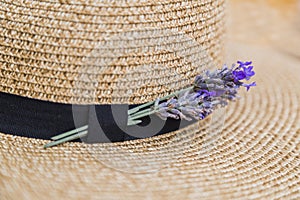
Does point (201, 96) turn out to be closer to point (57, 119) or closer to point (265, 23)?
point (57, 119)

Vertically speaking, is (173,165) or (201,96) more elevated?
(201,96)

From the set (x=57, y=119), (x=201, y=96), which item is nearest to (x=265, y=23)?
(x=201, y=96)

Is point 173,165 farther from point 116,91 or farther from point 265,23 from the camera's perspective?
point 265,23

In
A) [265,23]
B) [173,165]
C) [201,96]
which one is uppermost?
[265,23]

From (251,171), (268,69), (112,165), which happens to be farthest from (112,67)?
(268,69)

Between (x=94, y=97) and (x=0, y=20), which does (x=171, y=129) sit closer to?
(x=94, y=97)

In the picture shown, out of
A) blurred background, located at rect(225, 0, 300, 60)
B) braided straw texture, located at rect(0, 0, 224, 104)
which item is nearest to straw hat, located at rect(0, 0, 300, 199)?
braided straw texture, located at rect(0, 0, 224, 104)

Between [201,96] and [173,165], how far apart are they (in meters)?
0.13

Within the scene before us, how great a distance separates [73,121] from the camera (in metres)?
0.86

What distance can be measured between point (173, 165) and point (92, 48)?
0.25 m

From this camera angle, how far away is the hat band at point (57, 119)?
2.80 ft

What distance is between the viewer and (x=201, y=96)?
86 centimetres

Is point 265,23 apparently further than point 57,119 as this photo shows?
Yes

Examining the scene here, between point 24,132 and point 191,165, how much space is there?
1.01 ft
